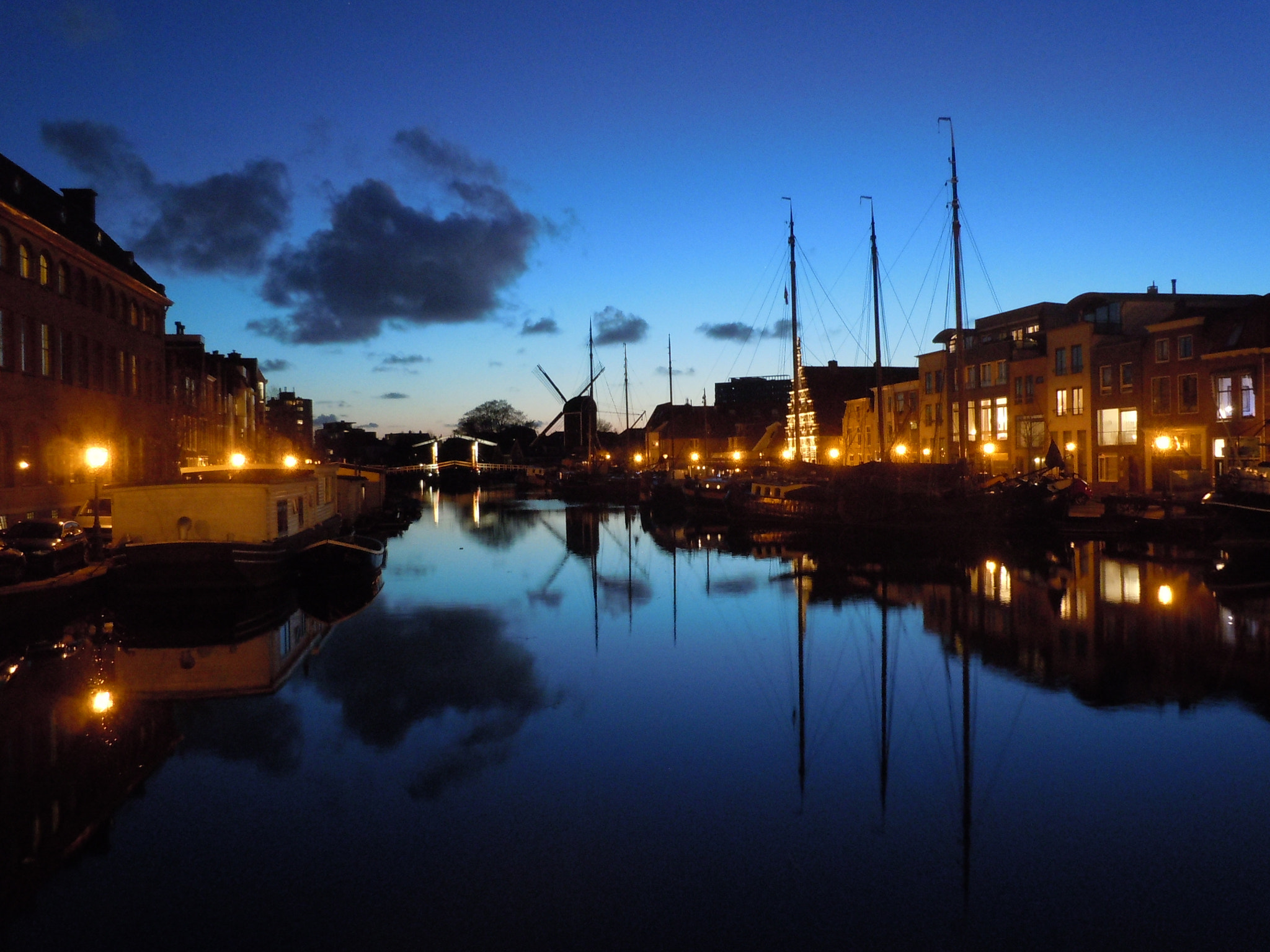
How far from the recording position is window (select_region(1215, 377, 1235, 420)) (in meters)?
42.9

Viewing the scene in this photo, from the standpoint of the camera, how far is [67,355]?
38.8m

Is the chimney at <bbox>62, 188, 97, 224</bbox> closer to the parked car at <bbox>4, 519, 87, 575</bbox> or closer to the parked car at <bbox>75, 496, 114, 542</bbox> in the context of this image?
the parked car at <bbox>75, 496, 114, 542</bbox>

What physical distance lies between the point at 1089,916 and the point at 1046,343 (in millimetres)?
54713

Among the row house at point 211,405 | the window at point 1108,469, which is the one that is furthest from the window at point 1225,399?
the row house at point 211,405

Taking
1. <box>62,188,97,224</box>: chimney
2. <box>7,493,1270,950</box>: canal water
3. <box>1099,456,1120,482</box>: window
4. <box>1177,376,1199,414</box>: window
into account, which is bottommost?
<box>7,493,1270,950</box>: canal water

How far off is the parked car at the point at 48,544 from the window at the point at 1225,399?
44843mm

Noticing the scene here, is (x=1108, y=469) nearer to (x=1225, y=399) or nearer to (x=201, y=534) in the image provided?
(x=1225, y=399)

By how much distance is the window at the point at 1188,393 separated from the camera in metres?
45.2

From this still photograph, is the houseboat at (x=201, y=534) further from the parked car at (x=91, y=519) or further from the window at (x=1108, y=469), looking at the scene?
the window at (x=1108, y=469)

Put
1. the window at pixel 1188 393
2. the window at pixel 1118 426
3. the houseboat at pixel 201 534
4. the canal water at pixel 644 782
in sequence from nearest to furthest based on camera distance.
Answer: the canal water at pixel 644 782
the houseboat at pixel 201 534
the window at pixel 1188 393
the window at pixel 1118 426

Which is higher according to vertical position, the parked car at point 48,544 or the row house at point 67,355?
the row house at point 67,355

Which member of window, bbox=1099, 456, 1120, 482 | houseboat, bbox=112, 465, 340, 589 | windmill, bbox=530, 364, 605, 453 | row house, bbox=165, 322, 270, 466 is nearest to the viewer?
houseboat, bbox=112, 465, 340, 589

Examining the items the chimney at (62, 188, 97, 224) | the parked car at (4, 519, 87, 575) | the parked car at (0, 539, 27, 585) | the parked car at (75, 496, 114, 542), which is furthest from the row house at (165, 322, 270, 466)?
the parked car at (0, 539, 27, 585)

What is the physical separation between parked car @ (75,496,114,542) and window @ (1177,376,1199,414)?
148 ft
